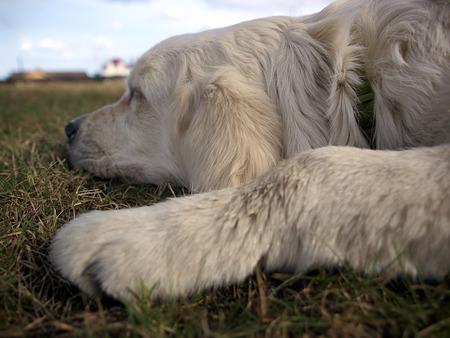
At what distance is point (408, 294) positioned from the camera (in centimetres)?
114

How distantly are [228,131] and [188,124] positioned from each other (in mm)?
391

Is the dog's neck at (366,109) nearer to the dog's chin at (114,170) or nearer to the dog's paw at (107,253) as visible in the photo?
the dog's paw at (107,253)

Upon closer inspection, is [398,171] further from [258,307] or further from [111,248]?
[111,248]

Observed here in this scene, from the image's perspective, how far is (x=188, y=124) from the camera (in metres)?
2.08

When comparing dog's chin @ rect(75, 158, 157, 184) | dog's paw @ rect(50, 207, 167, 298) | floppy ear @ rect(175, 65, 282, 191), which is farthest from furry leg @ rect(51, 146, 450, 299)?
dog's chin @ rect(75, 158, 157, 184)

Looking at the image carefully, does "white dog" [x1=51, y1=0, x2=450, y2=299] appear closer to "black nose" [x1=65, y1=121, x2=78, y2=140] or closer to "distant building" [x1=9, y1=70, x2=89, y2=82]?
"black nose" [x1=65, y1=121, x2=78, y2=140]

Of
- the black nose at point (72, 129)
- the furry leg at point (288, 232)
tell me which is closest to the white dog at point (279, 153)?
the furry leg at point (288, 232)

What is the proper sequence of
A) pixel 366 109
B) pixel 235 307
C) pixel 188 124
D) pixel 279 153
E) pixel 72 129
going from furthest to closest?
pixel 72 129
pixel 188 124
pixel 279 153
pixel 366 109
pixel 235 307

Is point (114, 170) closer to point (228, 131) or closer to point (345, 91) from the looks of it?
point (228, 131)

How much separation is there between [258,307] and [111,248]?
1.72 ft

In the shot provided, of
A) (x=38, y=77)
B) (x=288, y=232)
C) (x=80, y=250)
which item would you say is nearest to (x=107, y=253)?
(x=80, y=250)

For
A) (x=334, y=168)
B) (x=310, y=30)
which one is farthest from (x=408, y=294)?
→ (x=310, y=30)

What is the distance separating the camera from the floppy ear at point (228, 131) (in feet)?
5.63

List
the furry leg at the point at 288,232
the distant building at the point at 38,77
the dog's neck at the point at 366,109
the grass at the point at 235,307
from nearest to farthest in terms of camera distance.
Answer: the grass at the point at 235,307 → the furry leg at the point at 288,232 → the dog's neck at the point at 366,109 → the distant building at the point at 38,77
